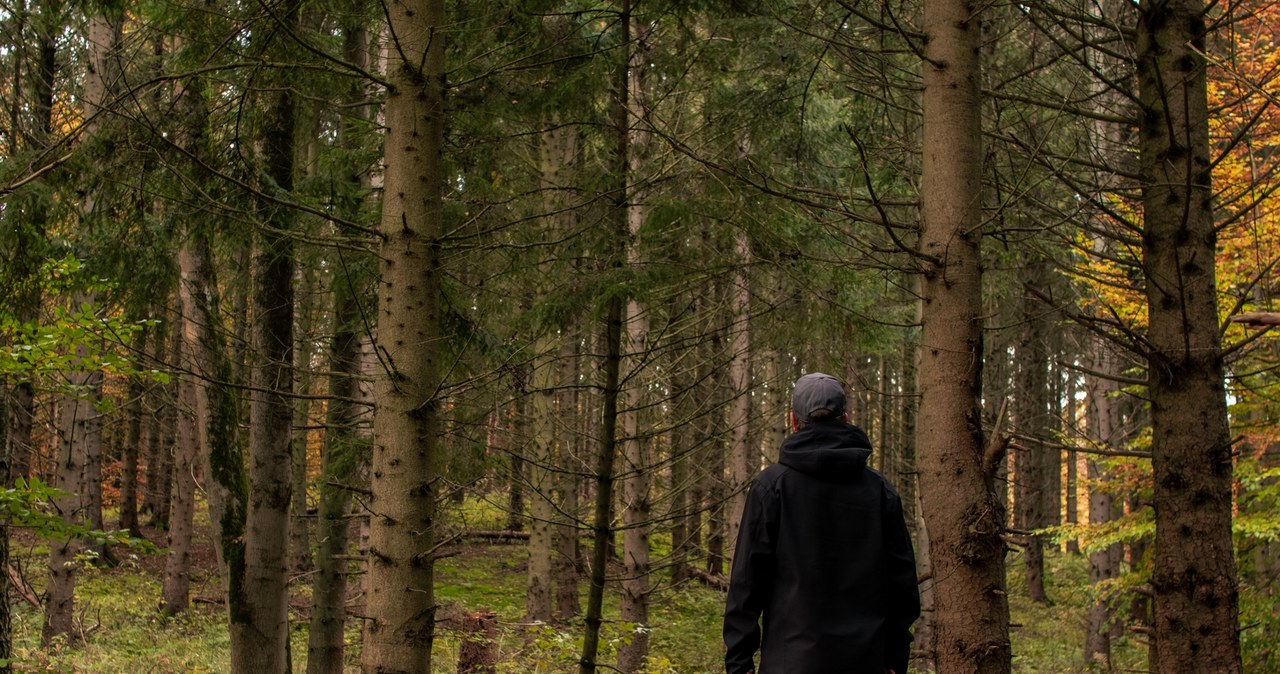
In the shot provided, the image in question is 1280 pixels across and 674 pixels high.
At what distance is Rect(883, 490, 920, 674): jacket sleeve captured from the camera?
3.90 metres

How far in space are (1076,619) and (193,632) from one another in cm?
1815

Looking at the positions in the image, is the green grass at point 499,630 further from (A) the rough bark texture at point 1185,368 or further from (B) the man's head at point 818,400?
(B) the man's head at point 818,400

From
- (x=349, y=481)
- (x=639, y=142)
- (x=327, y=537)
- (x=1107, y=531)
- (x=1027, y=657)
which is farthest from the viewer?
(x=1027, y=657)

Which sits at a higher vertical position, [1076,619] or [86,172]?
[86,172]

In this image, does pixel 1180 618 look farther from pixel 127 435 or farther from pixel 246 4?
pixel 127 435

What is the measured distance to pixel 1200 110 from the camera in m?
4.75

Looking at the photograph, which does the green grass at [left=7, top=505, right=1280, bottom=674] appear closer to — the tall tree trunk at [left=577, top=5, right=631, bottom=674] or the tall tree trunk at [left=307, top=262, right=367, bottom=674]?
the tall tree trunk at [left=577, top=5, right=631, bottom=674]

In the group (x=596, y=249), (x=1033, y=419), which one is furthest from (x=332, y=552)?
(x=1033, y=419)

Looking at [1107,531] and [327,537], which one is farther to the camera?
[1107,531]

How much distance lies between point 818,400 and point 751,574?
2.54 ft

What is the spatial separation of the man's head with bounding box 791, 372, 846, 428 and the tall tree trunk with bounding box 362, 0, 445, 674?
1.71 meters

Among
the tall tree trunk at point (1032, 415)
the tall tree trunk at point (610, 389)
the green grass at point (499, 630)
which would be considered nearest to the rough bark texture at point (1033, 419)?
the tall tree trunk at point (1032, 415)

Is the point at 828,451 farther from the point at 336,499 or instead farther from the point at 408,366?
the point at 336,499

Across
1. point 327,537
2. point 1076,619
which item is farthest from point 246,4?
point 1076,619
